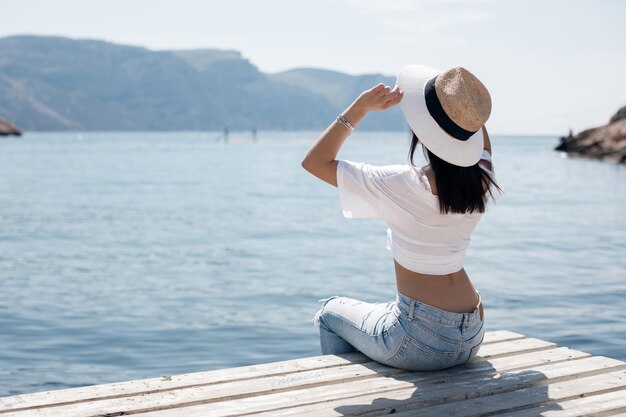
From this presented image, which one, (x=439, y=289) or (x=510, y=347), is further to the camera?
(x=510, y=347)

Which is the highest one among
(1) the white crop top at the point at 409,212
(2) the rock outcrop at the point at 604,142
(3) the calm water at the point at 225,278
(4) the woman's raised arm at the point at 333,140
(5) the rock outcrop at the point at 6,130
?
(4) the woman's raised arm at the point at 333,140

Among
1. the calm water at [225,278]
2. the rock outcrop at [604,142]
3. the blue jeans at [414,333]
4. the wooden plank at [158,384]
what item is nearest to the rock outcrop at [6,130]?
the rock outcrop at [604,142]

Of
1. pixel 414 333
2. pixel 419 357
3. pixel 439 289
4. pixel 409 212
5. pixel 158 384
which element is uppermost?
pixel 409 212

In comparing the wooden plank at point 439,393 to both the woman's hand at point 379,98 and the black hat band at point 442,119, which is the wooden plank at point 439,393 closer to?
the black hat band at point 442,119

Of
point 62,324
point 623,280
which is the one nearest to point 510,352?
point 62,324

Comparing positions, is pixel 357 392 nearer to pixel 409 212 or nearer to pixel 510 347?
pixel 409 212

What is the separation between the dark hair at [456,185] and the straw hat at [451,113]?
0.10 metres

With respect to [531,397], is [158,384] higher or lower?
lower

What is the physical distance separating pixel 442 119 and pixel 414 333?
1198 millimetres

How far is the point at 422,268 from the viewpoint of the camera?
4129 millimetres

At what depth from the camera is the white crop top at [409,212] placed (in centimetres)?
393

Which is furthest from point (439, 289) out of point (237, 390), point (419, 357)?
point (237, 390)

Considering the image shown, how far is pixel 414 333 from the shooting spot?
425cm

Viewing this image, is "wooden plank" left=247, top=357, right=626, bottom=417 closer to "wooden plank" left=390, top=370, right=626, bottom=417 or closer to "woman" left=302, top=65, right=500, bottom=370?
"wooden plank" left=390, top=370, right=626, bottom=417
